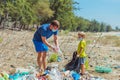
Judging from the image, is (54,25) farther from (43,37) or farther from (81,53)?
(81,53)

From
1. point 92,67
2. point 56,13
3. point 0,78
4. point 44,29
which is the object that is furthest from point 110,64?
point 56,13

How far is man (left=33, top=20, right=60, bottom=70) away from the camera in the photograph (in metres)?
9.41

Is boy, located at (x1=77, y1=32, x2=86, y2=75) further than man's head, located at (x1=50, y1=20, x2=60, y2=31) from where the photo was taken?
Yes

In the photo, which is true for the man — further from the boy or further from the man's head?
the boy

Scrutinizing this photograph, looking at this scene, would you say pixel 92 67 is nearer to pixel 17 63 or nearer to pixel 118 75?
pixel 118 75

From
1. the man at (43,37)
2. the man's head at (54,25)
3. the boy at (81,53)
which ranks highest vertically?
the man's head at (54,25)

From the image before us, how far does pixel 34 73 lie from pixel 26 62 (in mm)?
3784

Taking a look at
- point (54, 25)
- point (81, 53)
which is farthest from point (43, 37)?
point (81, 53)

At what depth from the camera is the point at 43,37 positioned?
9.53 m

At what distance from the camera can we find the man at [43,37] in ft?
30.9

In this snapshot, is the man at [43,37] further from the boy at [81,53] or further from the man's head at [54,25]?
the boy at [81,53]

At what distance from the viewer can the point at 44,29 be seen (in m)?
9.51

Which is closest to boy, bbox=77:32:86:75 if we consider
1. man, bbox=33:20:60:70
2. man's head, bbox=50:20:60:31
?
man, bbox=33:20:60:70

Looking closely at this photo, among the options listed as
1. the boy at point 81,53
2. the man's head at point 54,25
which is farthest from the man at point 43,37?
the boy at point 81,53
